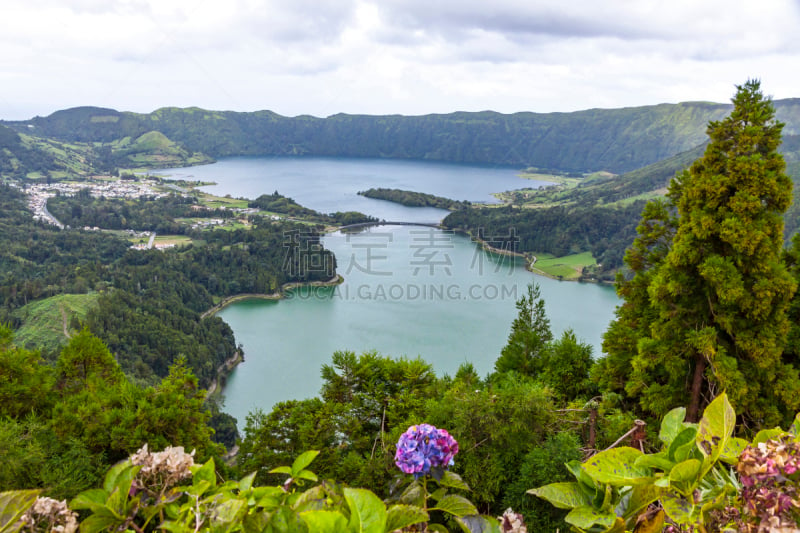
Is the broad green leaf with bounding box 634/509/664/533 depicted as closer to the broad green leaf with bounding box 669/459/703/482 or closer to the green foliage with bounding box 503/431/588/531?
the broad green leaf with bounding box 669/459/703/482

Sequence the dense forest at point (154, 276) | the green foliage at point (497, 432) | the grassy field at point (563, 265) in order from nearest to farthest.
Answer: the green foliage at point (497, 432), the dense forest at point (154, 276), the grassy field at point (563, 265)

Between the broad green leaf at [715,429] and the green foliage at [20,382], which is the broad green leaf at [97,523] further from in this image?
the green foliage at [20,382]

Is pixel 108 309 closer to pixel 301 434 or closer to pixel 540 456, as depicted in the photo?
pixel 301 434

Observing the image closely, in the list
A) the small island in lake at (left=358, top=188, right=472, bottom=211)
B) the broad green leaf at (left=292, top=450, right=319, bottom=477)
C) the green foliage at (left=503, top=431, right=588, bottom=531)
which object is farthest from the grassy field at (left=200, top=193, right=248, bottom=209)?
the broad green leaf at (left=292, top=450, right=319, bottom=477)

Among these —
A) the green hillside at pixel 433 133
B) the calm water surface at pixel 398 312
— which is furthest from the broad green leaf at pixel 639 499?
the green hillside at pixel 433 133

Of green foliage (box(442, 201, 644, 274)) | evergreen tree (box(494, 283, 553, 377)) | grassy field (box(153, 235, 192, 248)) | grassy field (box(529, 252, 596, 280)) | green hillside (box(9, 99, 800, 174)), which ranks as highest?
green hillside (box(9, 99, 800, 174))
